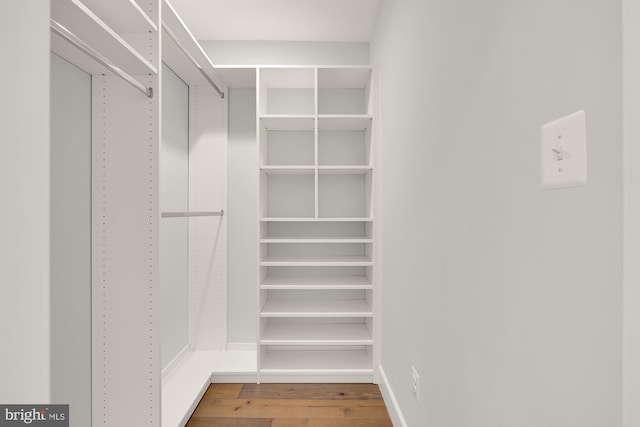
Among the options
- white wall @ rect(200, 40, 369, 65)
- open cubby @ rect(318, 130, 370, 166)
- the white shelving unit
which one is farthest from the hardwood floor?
white wall @ rect(200, 40, 369, 65)

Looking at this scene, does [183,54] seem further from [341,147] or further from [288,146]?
[341,147]

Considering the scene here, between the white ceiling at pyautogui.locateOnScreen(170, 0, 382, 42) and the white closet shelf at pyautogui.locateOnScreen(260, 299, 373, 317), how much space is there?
6.54 ft

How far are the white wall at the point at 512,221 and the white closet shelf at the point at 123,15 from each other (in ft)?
3.70

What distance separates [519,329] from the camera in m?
0.83

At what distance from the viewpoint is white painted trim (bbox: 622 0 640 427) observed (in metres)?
0.49

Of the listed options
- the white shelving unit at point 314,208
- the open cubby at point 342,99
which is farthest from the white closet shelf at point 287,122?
the open cubby at point 342,99

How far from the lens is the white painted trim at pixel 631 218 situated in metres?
0.49

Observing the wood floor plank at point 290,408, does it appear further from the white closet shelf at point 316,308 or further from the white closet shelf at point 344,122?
the white closet shelf at point 344,122

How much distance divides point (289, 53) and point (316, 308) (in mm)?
1939

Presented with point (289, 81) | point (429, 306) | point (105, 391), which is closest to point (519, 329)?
point (429, 306)

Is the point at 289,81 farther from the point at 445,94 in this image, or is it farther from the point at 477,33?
the point at 477,33
